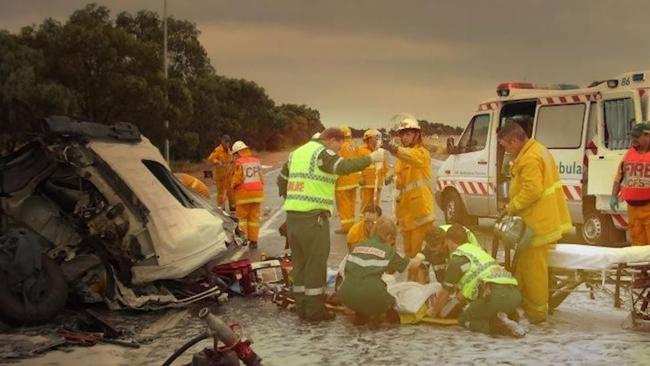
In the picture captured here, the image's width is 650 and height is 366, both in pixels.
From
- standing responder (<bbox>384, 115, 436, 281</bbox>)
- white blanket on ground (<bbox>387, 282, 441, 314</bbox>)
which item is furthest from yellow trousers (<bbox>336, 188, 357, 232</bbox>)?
white blanket on ground (<bbox>387, 282, 441, 314</bbox>)

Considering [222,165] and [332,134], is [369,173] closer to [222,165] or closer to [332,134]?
[222,165]

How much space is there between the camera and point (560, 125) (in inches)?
549

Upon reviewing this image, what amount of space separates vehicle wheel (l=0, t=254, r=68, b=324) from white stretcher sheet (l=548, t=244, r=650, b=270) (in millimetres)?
4457

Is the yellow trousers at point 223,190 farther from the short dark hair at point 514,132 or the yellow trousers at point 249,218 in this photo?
the short dark hair at point 514,132

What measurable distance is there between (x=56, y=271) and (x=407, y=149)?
12.2 ft

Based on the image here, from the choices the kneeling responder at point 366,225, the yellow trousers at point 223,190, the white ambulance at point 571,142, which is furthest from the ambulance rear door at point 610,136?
the yellow trousers at point 223,190

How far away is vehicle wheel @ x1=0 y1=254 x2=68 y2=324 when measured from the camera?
780 centimetres

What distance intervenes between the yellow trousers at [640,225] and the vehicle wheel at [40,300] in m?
6.08

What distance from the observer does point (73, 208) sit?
892cm

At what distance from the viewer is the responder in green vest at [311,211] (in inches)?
331

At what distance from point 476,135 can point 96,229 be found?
8.93m

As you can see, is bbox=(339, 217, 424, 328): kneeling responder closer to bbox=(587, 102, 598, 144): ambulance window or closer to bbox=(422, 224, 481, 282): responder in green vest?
bbox=(422, 224, 481, 282): responder in green vest

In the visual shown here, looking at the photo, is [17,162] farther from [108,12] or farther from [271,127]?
[271,127]

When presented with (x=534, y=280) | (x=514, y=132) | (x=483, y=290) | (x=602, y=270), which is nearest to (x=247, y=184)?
(x=514, y=132)
